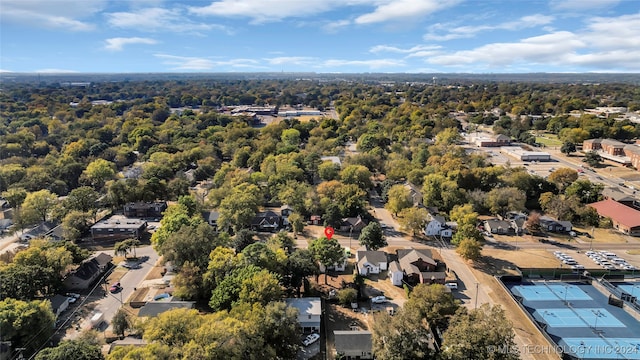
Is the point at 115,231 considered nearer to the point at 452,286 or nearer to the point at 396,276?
the point at 396,276

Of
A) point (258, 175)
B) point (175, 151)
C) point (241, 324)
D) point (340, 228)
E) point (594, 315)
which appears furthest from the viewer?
point (175, 151)

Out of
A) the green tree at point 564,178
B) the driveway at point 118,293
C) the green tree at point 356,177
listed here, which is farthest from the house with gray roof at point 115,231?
the green tree at point 564,178

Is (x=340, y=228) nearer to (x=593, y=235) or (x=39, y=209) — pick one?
(x=593, y=235)

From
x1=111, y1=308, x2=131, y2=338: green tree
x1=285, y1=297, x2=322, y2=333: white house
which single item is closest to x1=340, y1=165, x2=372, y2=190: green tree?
x1=285, y1=297, x2=322, y2=333: white house

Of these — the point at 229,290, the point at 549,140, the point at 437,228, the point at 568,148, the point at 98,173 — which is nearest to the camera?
the point at 229,290

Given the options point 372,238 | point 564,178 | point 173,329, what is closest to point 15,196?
point 173,329

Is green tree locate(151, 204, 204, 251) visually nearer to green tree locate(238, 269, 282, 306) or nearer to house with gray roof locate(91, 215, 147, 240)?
house with gray roof locate(91, 215, 147, 240)

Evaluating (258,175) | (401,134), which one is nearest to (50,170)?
(258,175)
